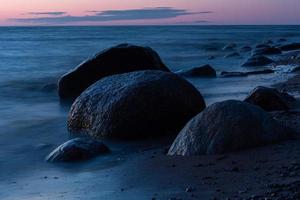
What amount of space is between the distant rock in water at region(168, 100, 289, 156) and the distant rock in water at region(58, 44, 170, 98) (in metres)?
5.96

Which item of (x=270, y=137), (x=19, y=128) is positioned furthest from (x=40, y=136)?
(x=270, y=137)

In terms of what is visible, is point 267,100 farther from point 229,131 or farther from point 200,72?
point 200,72

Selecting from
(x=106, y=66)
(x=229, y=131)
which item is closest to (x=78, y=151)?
(x=229, y=131)

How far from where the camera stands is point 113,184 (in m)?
5.53

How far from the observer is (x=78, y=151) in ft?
22.2

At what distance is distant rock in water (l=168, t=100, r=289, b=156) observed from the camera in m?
6.17

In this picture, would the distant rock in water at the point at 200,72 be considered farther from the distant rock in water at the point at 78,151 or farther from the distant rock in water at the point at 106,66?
the distant rock in water at the point at 78,151

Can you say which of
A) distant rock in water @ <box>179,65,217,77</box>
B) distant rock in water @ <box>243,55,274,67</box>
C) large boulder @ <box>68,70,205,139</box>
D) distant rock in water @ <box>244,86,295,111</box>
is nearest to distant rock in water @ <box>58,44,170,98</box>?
large boulder @ <box>68,70,205,139</box>

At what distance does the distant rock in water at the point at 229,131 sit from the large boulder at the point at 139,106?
1544 mm

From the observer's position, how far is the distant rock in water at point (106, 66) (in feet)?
39.8

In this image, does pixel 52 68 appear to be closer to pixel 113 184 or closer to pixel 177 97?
pixel 177 97

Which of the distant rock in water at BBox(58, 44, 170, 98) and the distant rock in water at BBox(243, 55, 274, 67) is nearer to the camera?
the distant rock in water at BBox(58, 44, 170, 98)

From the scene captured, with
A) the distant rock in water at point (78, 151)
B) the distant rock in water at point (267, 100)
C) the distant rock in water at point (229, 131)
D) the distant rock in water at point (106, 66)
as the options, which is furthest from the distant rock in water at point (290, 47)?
the distant rock in water at point (229, 131)

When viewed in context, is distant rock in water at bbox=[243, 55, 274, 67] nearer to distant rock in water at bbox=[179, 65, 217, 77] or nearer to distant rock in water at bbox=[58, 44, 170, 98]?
distant rock in water at bbox=[179, 65, 217, 77]
